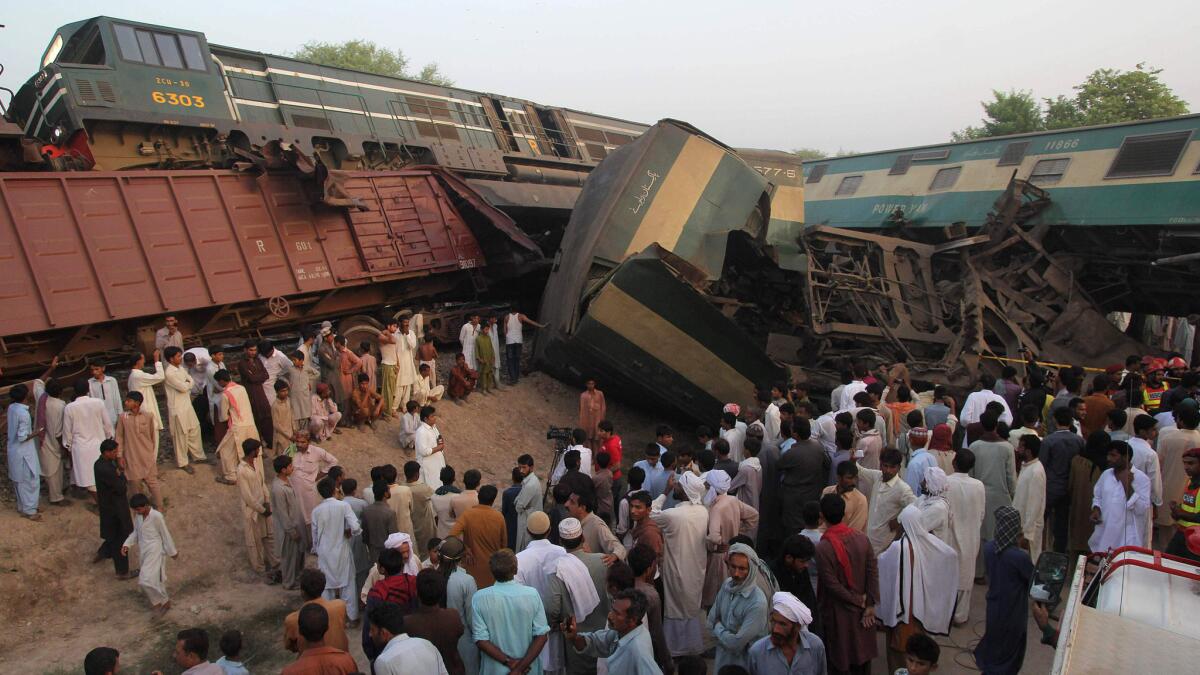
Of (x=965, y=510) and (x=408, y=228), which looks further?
(x=408, y=228)

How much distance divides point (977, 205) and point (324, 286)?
1273 centimetres

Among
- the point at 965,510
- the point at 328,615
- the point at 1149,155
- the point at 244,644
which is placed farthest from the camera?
the point at 1149,155

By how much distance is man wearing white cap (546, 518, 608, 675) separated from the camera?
185 inches

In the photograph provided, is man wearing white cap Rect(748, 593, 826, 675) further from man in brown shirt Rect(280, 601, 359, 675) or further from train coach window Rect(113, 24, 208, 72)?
train coach window Rect(113, 24, 208, 72)

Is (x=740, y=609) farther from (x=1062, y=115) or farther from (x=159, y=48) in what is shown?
(x=1062, y=115)

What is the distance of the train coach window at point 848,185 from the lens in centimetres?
1923

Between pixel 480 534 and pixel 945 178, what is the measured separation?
49.1 feet

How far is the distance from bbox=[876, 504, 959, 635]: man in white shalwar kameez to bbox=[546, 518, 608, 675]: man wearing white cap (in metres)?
1.97

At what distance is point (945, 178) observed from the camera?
16891mm

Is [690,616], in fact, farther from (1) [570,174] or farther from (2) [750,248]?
(1) [570,174]

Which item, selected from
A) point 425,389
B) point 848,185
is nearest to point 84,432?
point 425,389

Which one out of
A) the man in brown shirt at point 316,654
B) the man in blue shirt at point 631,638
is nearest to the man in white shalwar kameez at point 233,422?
the man in brown shirt at point 316,654

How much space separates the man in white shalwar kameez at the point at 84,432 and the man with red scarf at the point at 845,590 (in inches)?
273

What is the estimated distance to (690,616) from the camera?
5660mm
